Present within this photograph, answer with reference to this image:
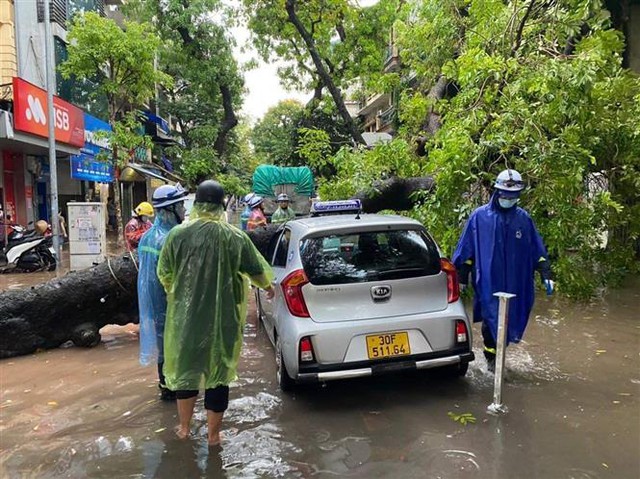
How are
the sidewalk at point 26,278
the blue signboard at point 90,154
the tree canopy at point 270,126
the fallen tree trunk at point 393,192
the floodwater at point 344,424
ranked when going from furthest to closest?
the tree canopy at point 270,126
the blue signboard at point 90,154
the sidewalk at point 26,278
the fallen tree trunk at point 393,192
the floodwater at point 344,424

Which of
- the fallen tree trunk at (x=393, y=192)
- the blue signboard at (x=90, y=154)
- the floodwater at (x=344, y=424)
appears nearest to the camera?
the floodwater at (x=344, y=424)

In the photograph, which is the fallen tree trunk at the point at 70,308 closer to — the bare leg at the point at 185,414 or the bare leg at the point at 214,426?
the bare leg at the point at 185,414

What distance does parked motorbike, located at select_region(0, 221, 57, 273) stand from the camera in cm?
1266

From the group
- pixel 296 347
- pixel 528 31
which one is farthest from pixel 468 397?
pixel 528 31

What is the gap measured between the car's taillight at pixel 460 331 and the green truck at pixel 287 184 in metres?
12.7

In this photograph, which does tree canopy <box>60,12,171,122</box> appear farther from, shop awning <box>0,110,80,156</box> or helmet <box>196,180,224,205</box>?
helmet <box>196,180,224,205</box>

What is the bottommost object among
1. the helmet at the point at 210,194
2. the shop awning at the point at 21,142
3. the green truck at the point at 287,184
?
the helmet at the point at 210,194

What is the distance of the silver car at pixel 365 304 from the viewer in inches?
163

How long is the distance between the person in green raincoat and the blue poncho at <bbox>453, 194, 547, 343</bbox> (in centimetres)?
209

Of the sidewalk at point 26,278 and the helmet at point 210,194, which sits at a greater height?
the helmet at point 210,194

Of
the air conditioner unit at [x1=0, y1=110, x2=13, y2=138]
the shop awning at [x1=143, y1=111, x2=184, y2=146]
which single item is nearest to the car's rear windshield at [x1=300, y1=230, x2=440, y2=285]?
the air conditioner unit at [x1=0, y1=110, x2=13, y2=138]

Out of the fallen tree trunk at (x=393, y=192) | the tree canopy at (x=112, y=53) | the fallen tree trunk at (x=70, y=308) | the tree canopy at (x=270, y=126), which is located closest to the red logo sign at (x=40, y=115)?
the tree canopy at (x=112, y=53)

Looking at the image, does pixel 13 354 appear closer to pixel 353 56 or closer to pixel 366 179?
pixel 366 179

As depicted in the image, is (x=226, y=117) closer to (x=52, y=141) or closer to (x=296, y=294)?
(x=52, y=141)
